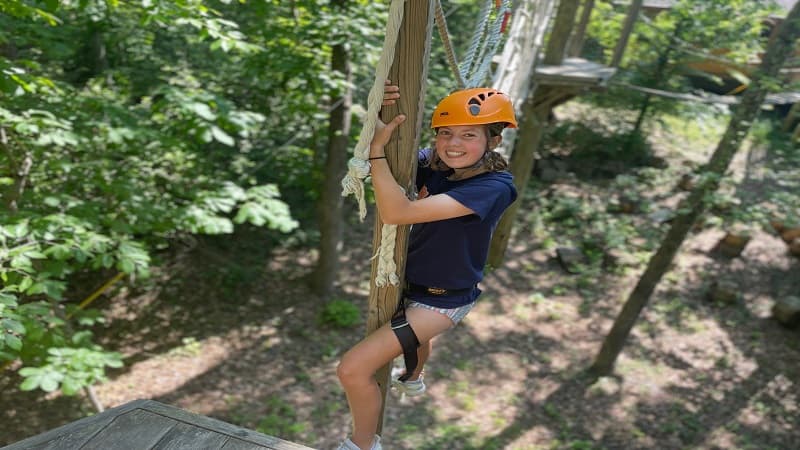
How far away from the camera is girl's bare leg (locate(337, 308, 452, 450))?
151 cm

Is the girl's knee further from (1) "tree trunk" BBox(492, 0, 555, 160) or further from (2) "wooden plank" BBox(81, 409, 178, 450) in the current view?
(1) "tree trunk" BBox(492, 0, 555, 160)

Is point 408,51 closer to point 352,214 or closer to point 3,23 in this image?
point 3,23

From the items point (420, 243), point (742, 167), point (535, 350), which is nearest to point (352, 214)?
point (535, 350)

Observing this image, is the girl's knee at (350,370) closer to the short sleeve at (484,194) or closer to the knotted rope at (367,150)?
the knotted rope at (367,150)

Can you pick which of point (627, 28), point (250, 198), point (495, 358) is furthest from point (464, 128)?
point (627, 28)

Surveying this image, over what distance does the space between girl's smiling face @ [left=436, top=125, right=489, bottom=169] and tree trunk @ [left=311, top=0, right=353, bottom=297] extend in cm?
423

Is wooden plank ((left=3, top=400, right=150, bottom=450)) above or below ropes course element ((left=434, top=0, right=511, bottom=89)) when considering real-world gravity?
below

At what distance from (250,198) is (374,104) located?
371 cm

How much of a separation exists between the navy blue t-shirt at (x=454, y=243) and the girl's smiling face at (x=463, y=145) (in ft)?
0.21

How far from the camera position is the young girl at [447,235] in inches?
55.6

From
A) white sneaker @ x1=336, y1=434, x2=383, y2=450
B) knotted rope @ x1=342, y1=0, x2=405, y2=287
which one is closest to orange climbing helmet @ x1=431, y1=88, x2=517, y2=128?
knotted rope @ x1=342, y1=0, x2=405, y2=287

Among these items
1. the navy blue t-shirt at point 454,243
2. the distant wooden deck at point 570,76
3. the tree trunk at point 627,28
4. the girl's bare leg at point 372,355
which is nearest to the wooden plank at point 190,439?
the girl's bare leg at point 372,355

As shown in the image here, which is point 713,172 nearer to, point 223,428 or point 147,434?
point 223,428

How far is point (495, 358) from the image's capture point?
20.3 ft
